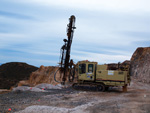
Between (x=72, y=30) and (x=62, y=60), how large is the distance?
12.0ft

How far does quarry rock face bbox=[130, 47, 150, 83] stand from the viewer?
3214 centimetres

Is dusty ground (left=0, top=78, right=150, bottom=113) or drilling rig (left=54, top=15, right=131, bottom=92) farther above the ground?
drilling rig (left=54, top=15, right=131, bottom=92)

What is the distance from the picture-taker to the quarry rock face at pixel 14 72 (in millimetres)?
64088

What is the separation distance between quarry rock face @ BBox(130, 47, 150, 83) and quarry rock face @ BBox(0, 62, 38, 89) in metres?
40.7

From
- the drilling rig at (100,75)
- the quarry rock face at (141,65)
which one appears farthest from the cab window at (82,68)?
the quarry rock face at (141,65)

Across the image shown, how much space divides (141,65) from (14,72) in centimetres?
4928

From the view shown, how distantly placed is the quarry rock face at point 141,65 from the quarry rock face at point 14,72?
4068 centimetres

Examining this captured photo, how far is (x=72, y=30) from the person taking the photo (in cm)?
2117

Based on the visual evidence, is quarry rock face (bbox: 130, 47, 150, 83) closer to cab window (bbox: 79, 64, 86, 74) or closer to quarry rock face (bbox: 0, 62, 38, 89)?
cab window (bbox: 79, 64, 86, 74)

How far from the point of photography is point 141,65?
119 feet

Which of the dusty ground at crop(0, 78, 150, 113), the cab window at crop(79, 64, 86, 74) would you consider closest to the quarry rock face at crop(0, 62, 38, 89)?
the cab window at crop(79, 64, 86, 74)

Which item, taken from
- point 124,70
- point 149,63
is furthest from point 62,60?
point 149,63

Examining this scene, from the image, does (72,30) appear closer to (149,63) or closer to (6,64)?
(149,63)

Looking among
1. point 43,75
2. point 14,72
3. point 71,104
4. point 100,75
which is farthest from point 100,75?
point 14,72
